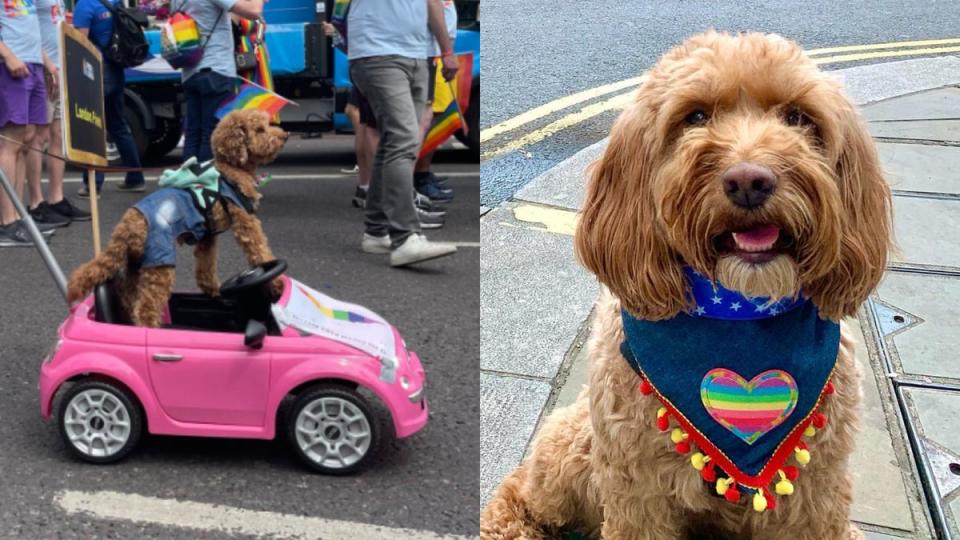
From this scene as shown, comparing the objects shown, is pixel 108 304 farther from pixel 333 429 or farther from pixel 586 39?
pixel 586 39

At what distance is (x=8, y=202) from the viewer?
5.41 feet


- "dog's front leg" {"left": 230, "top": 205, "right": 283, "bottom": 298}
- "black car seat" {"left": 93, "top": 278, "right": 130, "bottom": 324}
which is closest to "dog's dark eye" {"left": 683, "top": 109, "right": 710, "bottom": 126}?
"dog's front leg" {"left": 230, "top": 205, "right": 283, "bottom": 298}

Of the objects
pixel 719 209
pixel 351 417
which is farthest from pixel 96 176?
pixel 719 209

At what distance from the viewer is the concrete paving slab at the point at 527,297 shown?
2.23 m

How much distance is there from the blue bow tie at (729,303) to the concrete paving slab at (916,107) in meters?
2.73

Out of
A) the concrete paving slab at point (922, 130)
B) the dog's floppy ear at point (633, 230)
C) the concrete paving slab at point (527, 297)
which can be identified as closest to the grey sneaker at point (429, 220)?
the dog's floppy ear at point (633, 230)

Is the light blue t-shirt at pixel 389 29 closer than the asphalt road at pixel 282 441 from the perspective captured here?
Yes

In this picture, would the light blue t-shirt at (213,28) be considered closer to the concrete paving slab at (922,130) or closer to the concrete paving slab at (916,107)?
the concrete paving slab at (922,130)

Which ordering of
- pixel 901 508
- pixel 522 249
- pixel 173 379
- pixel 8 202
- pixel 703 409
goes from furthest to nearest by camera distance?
pixel 522 249
pixel 173 379
pixel 901 508
pixel 8 202
pixel 703 409

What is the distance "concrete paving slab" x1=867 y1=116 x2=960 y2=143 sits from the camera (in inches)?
141

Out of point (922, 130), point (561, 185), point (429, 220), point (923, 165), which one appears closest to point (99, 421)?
point (429, 220)

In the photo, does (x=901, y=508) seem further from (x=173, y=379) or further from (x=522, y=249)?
(x=173, y=379)

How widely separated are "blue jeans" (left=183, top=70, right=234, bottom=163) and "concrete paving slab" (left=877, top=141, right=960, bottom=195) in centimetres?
253

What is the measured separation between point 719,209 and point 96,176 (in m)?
1.15
